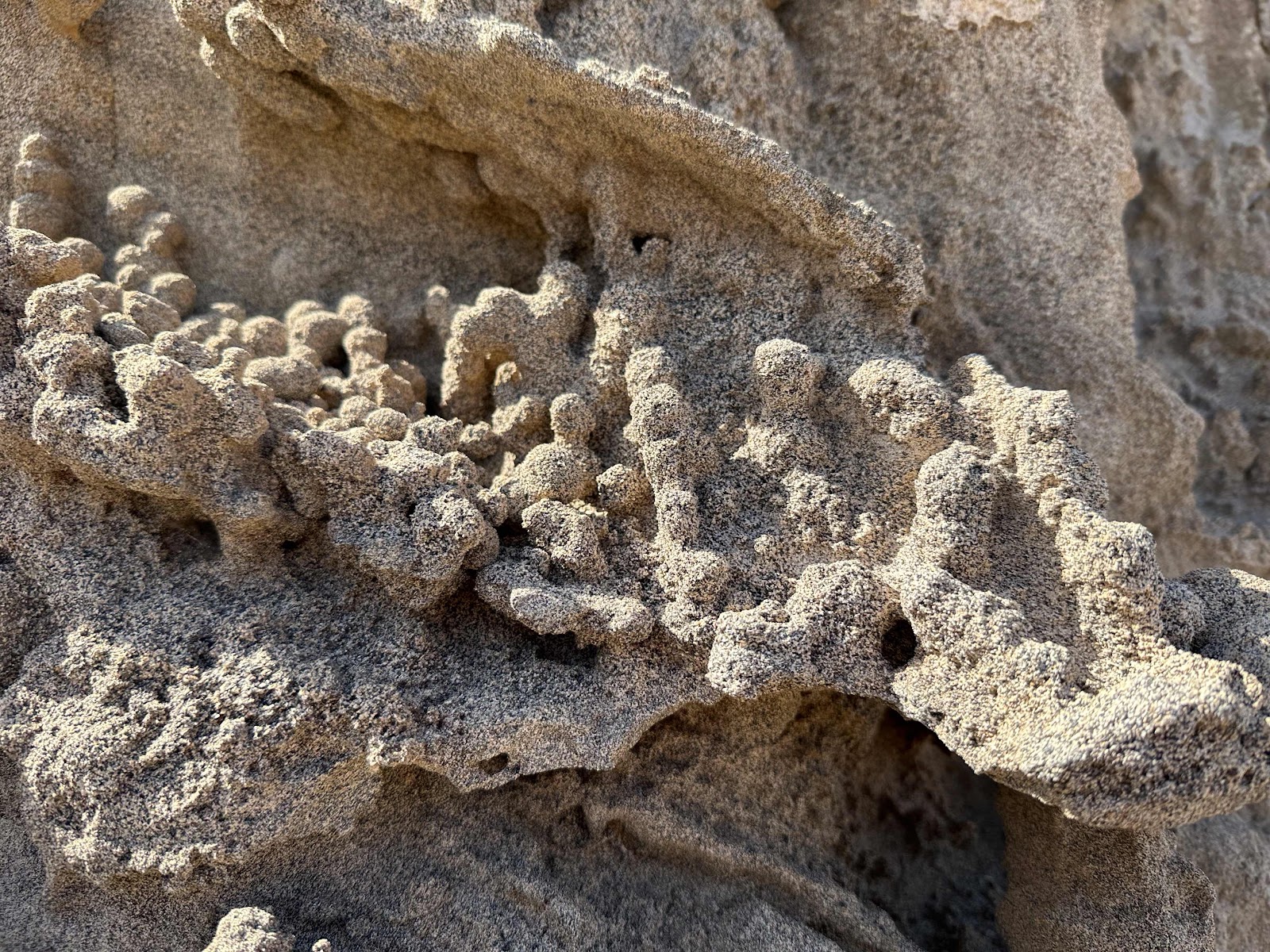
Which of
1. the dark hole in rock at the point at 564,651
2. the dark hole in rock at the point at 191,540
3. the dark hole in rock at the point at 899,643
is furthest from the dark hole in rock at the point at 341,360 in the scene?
the dark hole in rock at the point at 899,643

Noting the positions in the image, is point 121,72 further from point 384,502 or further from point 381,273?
point 384,502

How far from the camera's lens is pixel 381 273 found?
1572 millimetres

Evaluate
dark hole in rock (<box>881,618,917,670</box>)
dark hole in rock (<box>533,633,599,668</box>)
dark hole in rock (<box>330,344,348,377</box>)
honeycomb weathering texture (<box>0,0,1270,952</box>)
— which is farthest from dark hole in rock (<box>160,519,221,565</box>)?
dark hole in rock (<box>881,618,917,670</box>)

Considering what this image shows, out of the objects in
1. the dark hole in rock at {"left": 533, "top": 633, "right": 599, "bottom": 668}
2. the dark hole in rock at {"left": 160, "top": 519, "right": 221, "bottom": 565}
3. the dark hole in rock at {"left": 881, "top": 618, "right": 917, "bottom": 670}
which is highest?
the dark hole in rock at {"left": 881, "top": 618, "right": 917, "bottom": 670}

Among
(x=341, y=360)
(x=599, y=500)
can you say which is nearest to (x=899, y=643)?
(x=599, y=500)

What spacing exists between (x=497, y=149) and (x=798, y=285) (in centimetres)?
56

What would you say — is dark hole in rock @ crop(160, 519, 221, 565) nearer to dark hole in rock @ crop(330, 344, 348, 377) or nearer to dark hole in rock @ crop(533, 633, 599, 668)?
dark hole in rock @ crop(330, 344, 348, 377)

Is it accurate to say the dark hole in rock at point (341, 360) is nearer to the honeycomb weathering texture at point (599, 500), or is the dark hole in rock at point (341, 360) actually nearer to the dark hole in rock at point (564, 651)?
the honeycomb weathering texture at point (599, 500)

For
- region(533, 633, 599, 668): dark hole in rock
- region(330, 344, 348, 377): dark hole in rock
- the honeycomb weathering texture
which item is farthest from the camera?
region(330, 344, 348, 377): dark hole in rock

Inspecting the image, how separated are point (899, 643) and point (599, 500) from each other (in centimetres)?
50

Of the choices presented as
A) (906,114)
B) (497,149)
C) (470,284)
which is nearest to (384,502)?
(470,284)

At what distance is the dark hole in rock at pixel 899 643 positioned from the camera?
3.92ft

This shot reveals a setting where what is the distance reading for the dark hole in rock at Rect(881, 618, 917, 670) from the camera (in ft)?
3.92

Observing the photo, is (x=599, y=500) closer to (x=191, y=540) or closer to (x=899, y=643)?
(x=899, y=643)
